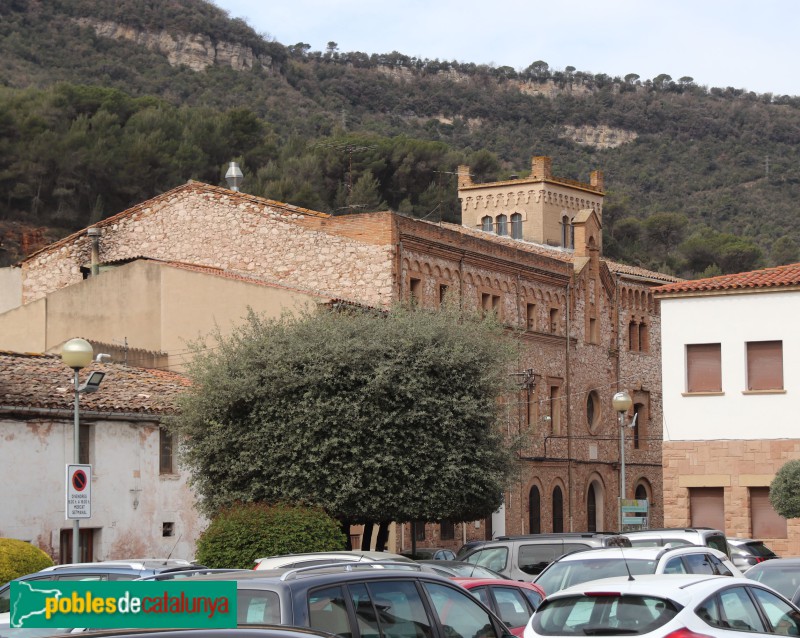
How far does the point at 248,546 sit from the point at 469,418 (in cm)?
658

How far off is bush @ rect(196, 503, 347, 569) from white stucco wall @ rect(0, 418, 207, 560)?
4135 mm

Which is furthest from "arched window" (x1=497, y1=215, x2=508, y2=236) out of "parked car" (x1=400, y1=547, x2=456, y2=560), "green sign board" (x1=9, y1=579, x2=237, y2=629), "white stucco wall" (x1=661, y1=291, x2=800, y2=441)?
"green sign board" (x1=9, y1=579, x2=237, y2=629)

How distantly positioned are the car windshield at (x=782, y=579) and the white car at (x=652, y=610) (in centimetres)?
471

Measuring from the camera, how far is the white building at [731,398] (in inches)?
1393

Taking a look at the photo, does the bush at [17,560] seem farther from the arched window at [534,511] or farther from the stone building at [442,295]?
the arched window at [534,511]

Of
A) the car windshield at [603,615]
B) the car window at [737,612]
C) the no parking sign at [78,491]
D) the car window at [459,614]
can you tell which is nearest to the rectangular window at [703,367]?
the no parking sign at [78,491]

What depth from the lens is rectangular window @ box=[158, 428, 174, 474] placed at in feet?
104

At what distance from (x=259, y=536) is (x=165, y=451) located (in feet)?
22.4

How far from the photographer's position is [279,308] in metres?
37.3

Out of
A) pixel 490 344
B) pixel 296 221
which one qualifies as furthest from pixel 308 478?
pixel 296 221

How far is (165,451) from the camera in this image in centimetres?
3200

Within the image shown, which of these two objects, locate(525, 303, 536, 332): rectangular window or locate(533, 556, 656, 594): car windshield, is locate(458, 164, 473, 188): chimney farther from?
locate(533, 556, 656, 594): car windshield

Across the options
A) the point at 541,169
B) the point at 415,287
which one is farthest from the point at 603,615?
the point at 541,169

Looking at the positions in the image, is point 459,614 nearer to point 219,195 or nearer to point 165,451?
point 165,451
